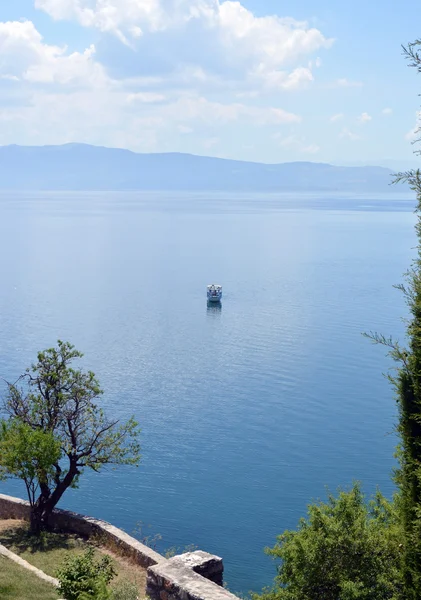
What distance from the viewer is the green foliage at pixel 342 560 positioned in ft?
45.6

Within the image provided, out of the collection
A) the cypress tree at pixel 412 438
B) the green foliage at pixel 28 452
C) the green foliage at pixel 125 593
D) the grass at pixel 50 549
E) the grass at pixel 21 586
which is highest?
the cypress tree at pixel 412 438

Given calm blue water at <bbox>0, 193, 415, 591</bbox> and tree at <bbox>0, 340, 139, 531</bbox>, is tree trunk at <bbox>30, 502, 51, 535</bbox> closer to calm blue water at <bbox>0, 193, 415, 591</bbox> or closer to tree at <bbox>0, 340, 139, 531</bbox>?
tree at <bbox>0, 340, 139, 531</bbox>

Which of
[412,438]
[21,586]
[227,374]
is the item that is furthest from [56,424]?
[227,374]

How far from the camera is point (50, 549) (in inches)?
931

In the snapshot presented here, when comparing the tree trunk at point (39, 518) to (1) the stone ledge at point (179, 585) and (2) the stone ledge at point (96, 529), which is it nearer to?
(2) the stone ledge at point (96, 529)

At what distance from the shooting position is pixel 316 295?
89.5 m

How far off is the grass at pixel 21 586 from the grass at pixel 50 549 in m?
1.48

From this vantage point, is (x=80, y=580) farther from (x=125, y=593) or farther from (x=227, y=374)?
(x=227, y=374)

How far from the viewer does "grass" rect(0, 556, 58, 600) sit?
16.6 meters

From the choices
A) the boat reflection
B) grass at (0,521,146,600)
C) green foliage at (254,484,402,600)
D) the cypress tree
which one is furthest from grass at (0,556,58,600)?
the boat reflection

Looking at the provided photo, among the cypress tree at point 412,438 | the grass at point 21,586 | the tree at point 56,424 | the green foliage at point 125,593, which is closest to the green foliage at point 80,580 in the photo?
the green foliage at point 125,593

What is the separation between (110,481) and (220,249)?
103689mm

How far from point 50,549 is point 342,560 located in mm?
12458

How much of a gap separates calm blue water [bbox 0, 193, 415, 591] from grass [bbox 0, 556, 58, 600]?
9.33 m
